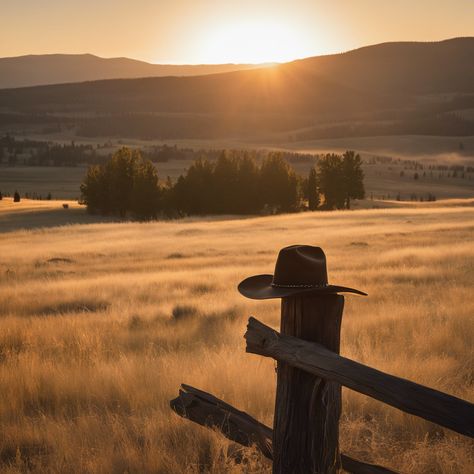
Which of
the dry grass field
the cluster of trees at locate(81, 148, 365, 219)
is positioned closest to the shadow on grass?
the cluster of trees at locate(81, 148, 365, 219)

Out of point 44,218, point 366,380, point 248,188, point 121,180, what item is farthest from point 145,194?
point 366,380

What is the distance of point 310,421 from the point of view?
3455 millimetres

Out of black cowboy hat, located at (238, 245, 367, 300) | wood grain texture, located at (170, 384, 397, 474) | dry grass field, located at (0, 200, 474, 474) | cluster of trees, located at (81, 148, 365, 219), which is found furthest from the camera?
cluster of trees, located at (81, 148, 365, 219)

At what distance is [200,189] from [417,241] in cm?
4220

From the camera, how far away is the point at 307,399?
11.4 ft

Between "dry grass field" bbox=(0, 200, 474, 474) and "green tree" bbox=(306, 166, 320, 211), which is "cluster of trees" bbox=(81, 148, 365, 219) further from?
"dry grass field" bbox=(0, 200, 474, 474)

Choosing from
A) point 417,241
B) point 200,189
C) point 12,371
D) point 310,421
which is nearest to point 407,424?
point 310,421

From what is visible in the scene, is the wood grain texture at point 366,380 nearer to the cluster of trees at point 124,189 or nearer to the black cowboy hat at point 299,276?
the black cowboy hat at point 299,276

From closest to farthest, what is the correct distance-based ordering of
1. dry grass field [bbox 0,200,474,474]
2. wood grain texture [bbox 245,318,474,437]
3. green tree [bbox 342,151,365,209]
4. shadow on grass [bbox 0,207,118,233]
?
wood grain texture [bbox 245,318,474,437], dry grass field [bbox 0,200,474,474], shadow on grass [bbox 0,207,118,233], green tree [bbox 342,151,365,209]

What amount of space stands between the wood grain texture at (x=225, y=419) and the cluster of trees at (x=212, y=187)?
2308 inches

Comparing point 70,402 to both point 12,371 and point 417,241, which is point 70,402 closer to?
point 12,371

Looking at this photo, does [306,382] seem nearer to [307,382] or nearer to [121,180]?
[307,382]

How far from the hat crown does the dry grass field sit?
1.63 metres

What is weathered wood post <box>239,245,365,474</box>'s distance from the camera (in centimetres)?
340
